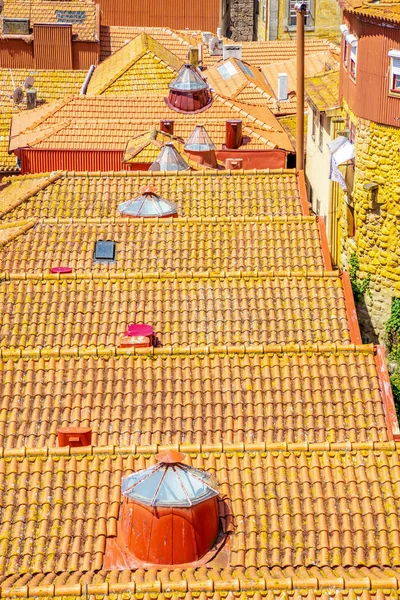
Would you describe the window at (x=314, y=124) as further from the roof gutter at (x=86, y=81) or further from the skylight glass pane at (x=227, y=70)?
the roof gutter at (x=86, y=81)

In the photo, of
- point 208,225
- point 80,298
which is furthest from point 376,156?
point 80,298

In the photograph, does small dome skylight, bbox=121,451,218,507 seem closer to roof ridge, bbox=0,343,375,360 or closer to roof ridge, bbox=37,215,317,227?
roof ridge, bbox=0,343,375,360

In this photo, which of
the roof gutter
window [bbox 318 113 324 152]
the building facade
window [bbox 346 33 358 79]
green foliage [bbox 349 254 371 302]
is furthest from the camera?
the building facade

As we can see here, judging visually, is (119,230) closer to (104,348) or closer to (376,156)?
(376,156)

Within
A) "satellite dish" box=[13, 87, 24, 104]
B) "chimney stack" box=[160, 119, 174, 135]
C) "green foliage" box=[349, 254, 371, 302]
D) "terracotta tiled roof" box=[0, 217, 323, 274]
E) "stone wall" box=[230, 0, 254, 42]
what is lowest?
"stone wall" box=[230, 0, 254, 42]

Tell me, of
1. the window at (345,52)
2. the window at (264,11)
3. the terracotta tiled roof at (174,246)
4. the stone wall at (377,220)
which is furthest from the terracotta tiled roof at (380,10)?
the window at (264,11)

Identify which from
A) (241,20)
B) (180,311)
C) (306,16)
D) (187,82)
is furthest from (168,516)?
(241,20)

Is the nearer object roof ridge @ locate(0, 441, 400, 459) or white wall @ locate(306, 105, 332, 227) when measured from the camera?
roof ridge @ locate(0, 441, 400, 459)

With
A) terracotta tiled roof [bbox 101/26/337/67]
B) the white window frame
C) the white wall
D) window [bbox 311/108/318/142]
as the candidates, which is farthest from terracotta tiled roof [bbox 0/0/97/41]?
window [bbox 311/108/318/142]
